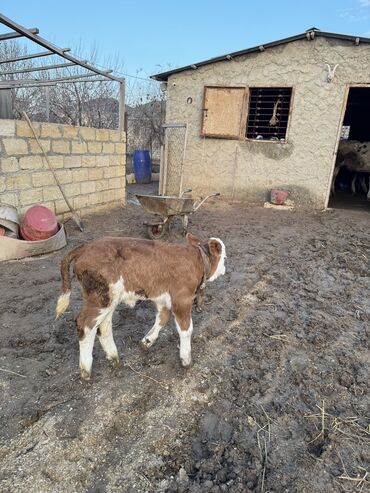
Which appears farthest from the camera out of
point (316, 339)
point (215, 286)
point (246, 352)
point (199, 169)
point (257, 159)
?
point (199, 169)

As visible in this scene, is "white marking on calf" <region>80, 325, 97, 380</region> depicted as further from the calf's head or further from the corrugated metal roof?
the corrugated metal roof

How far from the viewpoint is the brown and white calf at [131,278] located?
7.62 ft

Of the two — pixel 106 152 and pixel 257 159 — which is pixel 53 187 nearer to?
pixel 106 152

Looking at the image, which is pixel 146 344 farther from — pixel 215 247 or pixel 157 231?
pixel 157 231

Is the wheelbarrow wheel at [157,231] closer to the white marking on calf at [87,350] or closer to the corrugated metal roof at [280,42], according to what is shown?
the white marking on calf at [87,350]

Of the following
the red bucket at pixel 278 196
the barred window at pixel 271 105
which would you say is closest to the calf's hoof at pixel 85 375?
the red bucket at pixel 278 196

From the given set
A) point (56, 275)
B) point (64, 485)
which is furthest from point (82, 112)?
point (64, 485)

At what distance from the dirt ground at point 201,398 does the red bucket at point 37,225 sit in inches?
30.7

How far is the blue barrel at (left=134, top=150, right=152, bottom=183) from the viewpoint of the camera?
13.0m

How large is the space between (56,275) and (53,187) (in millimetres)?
2605

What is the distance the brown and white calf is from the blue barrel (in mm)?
10926

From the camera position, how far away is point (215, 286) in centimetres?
431

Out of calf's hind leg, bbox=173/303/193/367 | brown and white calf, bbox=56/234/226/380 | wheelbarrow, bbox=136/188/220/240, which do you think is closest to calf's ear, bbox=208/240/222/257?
brown and white calf, bbox=56/234/226/380

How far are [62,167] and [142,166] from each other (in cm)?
685
